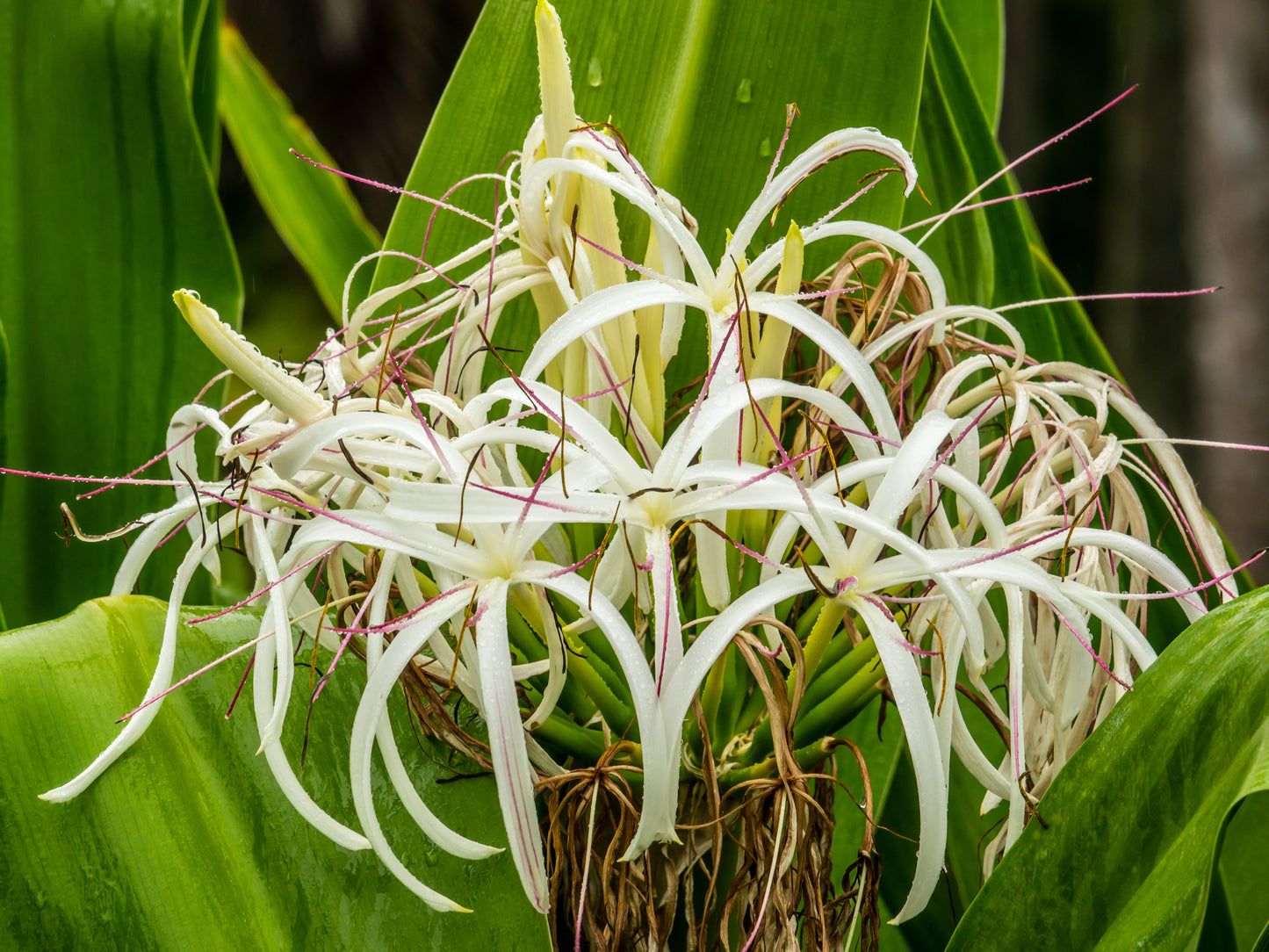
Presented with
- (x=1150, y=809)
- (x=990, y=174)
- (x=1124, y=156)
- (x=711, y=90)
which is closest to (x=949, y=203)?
(x=990, y=174)

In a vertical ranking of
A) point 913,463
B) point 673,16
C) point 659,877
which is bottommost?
point 659,877

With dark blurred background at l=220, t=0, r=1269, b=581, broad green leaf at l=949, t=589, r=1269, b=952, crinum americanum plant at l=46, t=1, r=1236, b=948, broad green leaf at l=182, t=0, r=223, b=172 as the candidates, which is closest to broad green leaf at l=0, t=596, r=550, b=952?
crinum americanum plant at l=46, t=1, r=1236, b=948

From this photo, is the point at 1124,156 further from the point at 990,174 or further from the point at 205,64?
the point at 205,64

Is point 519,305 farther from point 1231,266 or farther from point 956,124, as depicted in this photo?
point 1231,266

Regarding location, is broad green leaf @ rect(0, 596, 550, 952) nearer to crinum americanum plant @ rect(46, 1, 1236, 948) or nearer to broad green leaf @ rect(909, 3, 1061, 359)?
crinum americanum plant @ rect(46, 1, 1236, 948)

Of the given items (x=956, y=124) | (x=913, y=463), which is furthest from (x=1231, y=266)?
(x=913, y=463)

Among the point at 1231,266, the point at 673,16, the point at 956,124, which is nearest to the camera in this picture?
the point at 673,16
